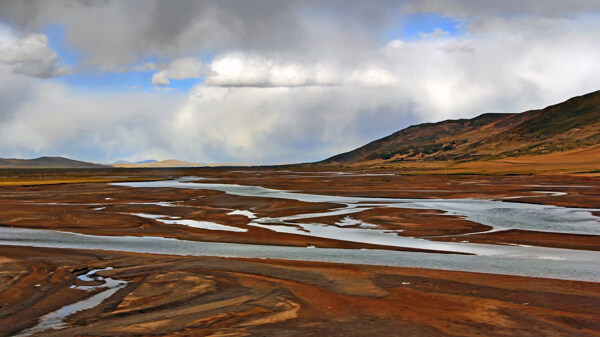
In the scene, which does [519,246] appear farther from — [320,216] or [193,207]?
[193,207]

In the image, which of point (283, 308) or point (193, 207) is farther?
point (193, 207)

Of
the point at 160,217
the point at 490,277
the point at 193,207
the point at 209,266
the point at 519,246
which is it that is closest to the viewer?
the point at 490,277

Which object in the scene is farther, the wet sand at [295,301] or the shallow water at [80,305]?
the shallow water at [80,305]

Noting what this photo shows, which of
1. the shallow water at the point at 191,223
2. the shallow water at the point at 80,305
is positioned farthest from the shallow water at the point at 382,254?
the shallow water at the point at 80,305

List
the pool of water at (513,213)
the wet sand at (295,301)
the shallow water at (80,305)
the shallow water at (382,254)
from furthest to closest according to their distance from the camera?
1. the pool of water at (513,213)
2. the shallow water at (382,254)
3. the shallow water at (80,305)
4. the wet sand at (295,301)

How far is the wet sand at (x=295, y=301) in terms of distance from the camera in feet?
46.0

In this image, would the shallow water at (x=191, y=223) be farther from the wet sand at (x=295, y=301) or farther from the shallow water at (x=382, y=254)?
the wet sand at (x=295, y=301)

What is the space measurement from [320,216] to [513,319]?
29268 mm

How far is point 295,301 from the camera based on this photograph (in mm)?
16891

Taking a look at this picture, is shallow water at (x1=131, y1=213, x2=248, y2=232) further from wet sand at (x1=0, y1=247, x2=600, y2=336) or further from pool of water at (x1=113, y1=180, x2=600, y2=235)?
wet sand at (x1=0, y1=247, x2=600, y2=336)

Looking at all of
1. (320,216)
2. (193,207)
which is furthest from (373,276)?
(193,207)

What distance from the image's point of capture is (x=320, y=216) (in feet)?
143

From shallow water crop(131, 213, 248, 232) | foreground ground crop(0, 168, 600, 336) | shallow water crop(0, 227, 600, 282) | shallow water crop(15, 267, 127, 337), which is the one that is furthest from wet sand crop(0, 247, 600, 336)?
shallow water crop(131, 213, 248, 232)

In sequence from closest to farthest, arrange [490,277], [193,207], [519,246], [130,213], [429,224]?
[490,277] < [519,246] < [429,224] < [130,213] < [193,207]
